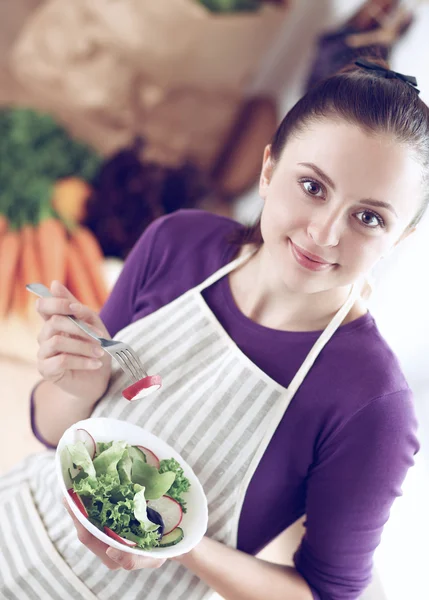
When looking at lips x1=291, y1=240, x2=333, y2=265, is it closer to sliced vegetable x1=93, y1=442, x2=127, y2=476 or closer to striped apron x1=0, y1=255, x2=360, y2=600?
striped apron x1=0, y1=255, x2=360, y2=600

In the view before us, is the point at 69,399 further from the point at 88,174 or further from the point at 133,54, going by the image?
the point at 133,54

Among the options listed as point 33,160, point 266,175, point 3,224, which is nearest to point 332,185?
point 266,175

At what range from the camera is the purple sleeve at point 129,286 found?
0.95 m

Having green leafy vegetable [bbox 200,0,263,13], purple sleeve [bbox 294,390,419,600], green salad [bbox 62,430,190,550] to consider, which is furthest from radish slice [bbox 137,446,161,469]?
green leafy vegetable [bbox 200,0,263,13]

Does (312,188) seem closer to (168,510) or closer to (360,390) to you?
(360,390)

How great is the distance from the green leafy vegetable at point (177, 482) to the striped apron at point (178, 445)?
103mm

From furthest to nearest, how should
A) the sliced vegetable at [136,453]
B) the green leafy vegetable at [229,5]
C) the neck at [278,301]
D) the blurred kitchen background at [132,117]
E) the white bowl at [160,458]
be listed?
the green leafy vegetable at [229,5]
the blurred kitchen background at [132,117]
the neck at [278,301]
the sliced vegetable at [136,453]
the white bowl at [160,458]

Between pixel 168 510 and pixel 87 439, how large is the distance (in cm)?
12

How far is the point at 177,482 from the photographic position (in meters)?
0.72

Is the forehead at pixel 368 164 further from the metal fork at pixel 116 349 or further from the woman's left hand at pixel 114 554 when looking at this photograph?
the woman's left hand at pixel 114 554

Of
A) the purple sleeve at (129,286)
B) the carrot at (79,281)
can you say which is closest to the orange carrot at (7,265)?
the carrot at (79,281)

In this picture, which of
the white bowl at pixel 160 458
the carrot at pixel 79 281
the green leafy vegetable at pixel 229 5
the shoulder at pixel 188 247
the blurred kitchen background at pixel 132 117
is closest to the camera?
the white bowl at pixel 160 458

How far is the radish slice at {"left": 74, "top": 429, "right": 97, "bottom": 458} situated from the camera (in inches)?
27.7

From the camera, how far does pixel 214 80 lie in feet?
6.20
